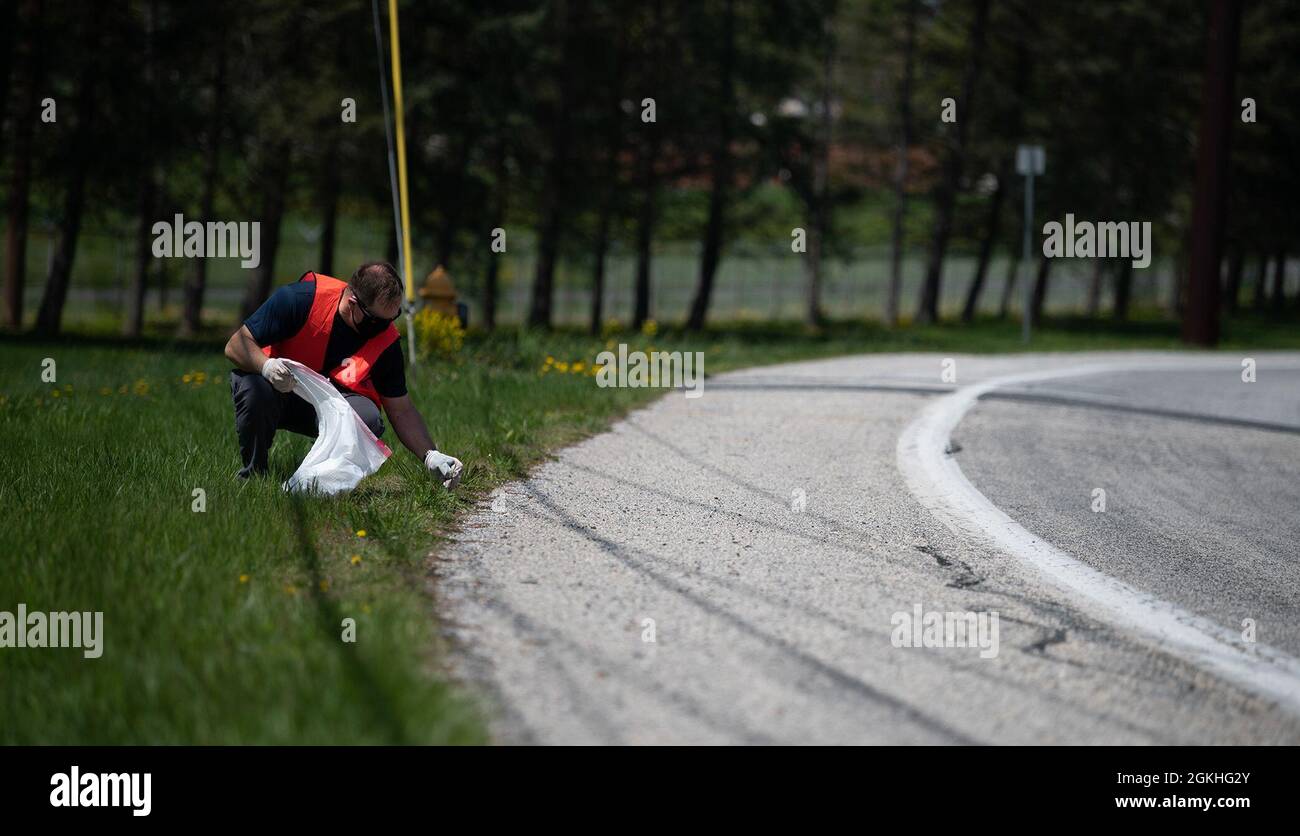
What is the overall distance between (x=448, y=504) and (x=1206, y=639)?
331cm

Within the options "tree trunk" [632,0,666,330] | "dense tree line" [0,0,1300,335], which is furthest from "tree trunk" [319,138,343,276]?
"tree trunk" [632,0,666,330]

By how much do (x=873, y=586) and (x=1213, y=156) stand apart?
20.2 metres

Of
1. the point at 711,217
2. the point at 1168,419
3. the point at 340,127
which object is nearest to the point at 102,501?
the point at 1168,419

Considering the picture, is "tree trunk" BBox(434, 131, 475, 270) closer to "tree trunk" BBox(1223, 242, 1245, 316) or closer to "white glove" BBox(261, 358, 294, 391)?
"white glove" BBox(261, 358, 294, 391)

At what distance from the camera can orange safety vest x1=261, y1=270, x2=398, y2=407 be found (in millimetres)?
6031

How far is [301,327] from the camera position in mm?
6027

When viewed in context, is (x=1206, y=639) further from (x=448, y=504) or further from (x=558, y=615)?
(x=448, y=504)

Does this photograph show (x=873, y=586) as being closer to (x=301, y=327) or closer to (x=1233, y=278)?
(x=301, y=327)

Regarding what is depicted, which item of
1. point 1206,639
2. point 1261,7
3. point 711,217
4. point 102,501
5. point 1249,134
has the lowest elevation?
Result: point 1206,639

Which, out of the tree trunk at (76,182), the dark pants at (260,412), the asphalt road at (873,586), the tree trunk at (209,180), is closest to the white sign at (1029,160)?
the asphalt road at (873,586)

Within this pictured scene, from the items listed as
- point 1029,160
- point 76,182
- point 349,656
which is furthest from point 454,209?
point 349,656

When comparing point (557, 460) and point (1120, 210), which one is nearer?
point (557, 460)

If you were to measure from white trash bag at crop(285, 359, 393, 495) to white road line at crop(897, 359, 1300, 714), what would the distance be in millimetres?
2895

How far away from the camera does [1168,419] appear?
10.8m
